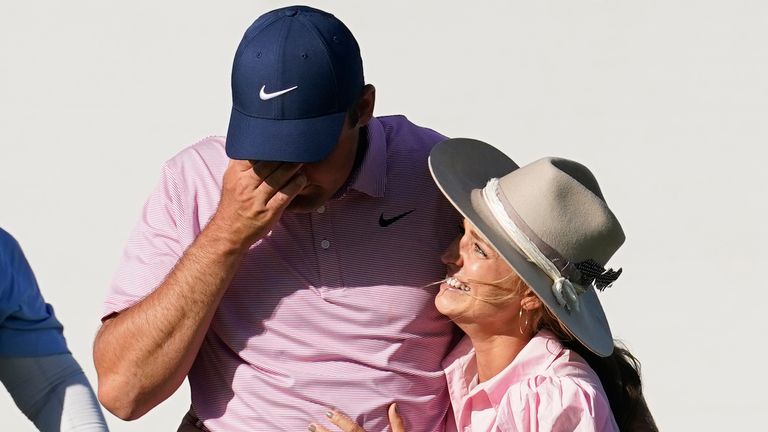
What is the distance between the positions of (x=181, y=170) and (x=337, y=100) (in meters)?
0.39

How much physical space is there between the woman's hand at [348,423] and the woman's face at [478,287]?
23 centimetres

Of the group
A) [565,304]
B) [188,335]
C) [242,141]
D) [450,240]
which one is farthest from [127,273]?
[565,304]

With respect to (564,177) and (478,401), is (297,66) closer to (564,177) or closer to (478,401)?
(564,177)

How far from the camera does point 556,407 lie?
300 centimetres

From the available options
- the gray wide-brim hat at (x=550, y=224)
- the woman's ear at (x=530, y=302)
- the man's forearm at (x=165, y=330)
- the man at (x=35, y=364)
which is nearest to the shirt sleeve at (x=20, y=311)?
the man at (x=35, y=364)

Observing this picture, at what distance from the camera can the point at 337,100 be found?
300cm

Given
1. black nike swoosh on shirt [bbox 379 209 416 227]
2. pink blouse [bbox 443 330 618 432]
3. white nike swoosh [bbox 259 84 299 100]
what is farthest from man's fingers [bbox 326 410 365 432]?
white nike swoosh [bbox 259 84 299 100]

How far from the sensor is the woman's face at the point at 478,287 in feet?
10.2

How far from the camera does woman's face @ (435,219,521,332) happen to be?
3.10m

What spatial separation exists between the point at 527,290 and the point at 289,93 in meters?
0.60

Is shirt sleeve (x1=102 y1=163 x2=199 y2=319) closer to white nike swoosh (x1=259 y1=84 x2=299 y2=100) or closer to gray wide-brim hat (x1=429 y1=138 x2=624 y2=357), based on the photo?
white nike swoosh (x1=259 y1=84 x2=299 y2=100)

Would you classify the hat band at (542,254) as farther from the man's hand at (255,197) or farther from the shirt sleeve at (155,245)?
the shirt sleeve at (155,245)

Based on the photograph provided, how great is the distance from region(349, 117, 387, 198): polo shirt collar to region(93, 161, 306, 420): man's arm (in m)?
0.20

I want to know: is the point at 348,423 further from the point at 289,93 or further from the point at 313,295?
the point at 289,93
